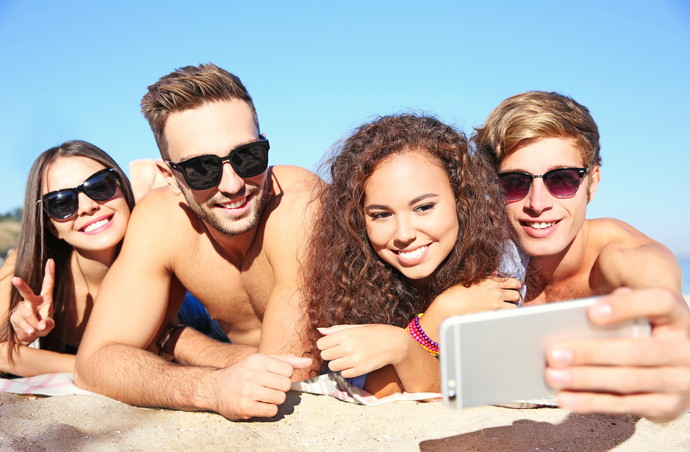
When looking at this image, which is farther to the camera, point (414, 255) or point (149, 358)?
point (149, 358)

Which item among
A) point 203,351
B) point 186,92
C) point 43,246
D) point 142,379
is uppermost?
point 186,92

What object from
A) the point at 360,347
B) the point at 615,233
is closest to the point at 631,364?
the point at 360,347

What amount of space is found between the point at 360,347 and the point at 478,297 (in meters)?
0.86

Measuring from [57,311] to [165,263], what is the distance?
4.30 feet

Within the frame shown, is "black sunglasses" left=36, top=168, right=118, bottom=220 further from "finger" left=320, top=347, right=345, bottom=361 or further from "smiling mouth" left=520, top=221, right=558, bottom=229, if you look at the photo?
"smiling mouth" left=520, top=221, right=558, bottom=229

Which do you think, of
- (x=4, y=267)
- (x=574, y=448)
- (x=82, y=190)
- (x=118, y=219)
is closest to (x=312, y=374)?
(x=574, y=448)

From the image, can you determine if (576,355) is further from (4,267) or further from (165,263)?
(4,267)

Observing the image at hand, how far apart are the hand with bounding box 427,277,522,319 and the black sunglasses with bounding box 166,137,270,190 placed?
154cm

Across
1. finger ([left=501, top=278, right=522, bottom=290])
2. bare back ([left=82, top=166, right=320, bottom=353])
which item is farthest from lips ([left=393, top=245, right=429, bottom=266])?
bare back ([left=82, top=166, right=320, bottom=353])

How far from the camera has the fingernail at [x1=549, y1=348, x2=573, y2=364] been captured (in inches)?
58.7

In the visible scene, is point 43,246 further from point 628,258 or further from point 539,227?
point 628,258

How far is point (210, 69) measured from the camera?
3986mm

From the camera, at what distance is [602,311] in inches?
57.5

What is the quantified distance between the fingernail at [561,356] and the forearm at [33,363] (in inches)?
152
